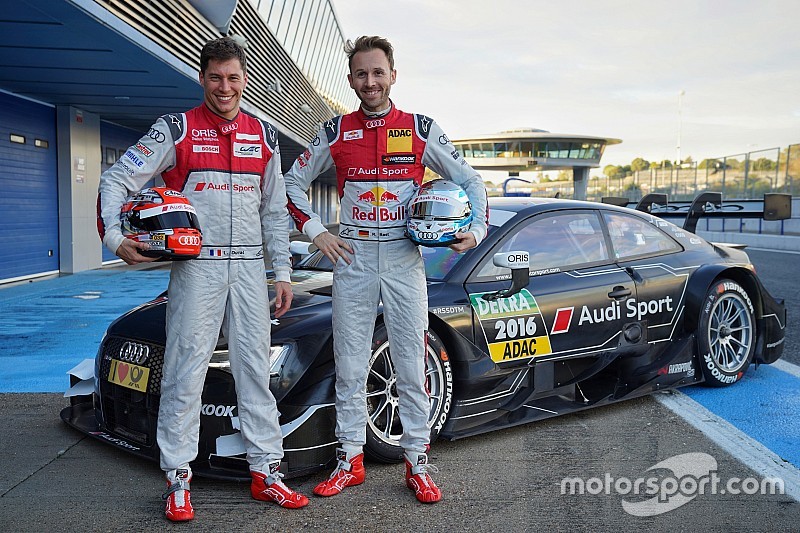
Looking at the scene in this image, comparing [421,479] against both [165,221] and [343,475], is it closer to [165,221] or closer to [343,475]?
[343,475]

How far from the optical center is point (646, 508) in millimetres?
3033

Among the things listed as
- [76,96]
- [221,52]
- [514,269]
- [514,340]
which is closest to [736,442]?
[514,340]

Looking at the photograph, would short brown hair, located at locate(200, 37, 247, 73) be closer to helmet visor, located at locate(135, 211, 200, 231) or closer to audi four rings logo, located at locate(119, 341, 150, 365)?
helmet visor, located at locate(135, 211, 200, 231)

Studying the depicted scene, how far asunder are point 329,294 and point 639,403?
2269 millimetres

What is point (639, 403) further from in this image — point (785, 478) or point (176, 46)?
point (176, 46)

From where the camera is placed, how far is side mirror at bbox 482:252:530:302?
3771 mm

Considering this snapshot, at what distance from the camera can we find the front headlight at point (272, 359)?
325cm

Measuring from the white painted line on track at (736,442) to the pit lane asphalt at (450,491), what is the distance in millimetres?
66

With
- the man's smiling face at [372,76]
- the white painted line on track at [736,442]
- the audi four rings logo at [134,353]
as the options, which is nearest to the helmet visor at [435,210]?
the man's smiling face at [372,76]

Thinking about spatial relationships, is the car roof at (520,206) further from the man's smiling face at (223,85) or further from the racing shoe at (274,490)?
the racing shoe at (274,490)

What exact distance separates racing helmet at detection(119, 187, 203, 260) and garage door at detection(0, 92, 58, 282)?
370 inches

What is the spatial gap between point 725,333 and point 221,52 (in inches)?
152

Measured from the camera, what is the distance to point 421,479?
316cm

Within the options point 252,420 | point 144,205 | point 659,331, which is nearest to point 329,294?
point 252,420
